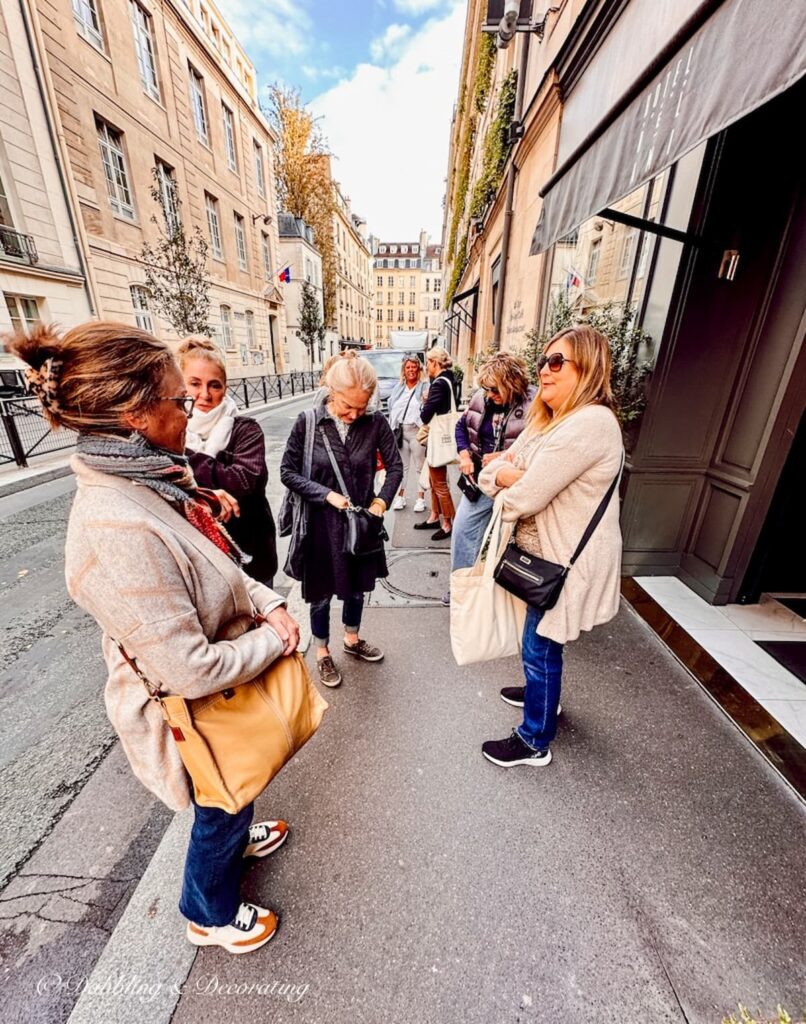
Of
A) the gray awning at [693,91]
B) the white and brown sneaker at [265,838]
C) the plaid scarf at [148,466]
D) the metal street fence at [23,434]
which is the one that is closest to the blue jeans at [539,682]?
the white and brown sneaker at [265,838]

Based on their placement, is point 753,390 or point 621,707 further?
point 753,390

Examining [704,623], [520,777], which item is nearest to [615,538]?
[520,777]

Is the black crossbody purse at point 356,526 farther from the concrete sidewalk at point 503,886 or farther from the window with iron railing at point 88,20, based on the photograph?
the window with iron railing at point 88,20

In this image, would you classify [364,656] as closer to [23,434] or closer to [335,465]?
[335,465]

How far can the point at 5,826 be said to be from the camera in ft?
6.25

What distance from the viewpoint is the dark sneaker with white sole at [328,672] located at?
2.72m

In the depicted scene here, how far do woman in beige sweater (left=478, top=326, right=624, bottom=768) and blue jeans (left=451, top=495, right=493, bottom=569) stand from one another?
3.78 feet

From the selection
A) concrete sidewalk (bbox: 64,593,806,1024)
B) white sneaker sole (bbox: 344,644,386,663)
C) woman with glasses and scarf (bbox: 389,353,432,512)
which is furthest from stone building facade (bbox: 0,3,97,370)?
concrete sidewalk (bbox: 64,593,806,1024)

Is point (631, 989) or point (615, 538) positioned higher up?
point (615, 538)

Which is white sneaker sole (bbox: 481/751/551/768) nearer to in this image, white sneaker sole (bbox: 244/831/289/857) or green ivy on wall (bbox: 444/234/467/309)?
white sneaker sole (bbox: 244/831/289/857)

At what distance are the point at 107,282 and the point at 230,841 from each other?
17449 mm

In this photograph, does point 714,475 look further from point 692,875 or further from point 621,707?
point 692,875

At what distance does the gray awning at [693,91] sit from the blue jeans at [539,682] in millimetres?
2089

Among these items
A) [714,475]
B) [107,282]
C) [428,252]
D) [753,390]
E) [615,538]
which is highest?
[428,252]
